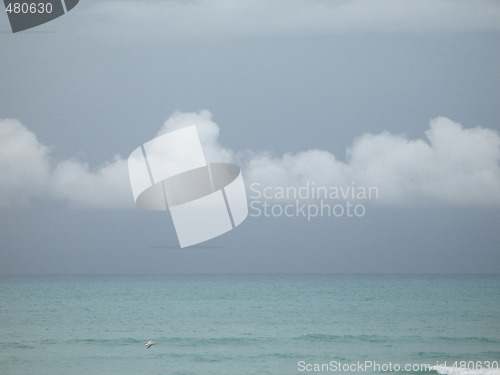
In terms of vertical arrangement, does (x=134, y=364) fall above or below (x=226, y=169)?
below

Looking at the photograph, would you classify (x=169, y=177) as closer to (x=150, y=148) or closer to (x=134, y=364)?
(x=150, y=148)

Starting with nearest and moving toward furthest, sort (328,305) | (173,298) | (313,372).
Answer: (313,372)
(328,305)
(173,298)

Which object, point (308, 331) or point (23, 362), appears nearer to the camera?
point (23, 362)

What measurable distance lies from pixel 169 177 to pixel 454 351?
3.69 meters

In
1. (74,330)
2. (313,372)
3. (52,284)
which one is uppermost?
(52,284)

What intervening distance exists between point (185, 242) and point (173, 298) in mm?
3546

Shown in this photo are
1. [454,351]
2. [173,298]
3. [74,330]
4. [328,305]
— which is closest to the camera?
[454,351]

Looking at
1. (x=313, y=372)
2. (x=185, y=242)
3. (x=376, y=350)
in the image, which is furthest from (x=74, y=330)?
(x=376, y=350)

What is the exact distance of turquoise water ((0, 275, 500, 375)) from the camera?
20.6ft

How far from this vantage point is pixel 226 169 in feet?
20.7

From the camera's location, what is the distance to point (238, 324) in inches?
317

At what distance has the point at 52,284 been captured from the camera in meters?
9.72

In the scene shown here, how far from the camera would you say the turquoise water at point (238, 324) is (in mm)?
6266

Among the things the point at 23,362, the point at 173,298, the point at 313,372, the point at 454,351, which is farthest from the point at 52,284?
the point at 454,351
